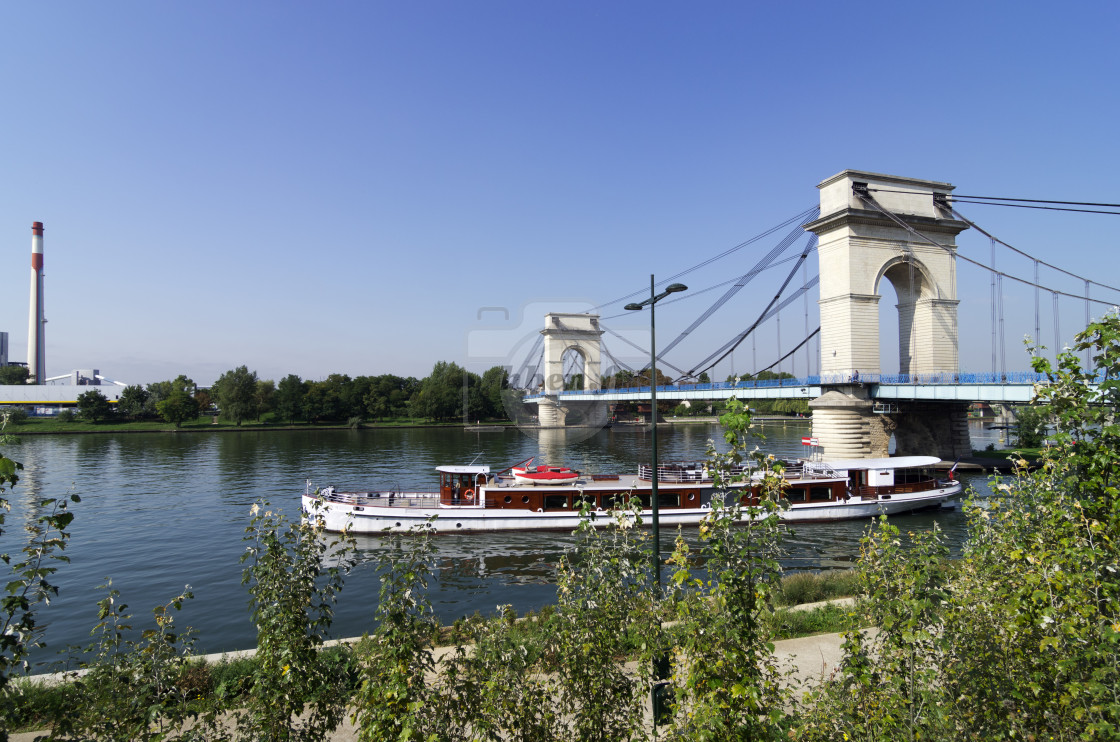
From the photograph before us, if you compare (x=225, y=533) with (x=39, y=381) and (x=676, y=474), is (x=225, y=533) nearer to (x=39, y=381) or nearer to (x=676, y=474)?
(x=676, y=474)

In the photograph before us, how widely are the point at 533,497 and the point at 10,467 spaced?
2183cm

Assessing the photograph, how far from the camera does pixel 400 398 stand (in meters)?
94.2

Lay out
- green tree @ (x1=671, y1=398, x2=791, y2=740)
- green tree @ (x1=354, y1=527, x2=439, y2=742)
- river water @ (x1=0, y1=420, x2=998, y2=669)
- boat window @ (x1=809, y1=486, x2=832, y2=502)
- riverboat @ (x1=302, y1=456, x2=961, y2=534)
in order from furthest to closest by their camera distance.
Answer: boat window @ (x1=809, y1=486, x2=832, y2=502), riverboat @ (x1=302, y1=456, x2=961, y2=534), river water @ (x1=0, y1=420, x2=998, y2=669), green tree @ (x1=354, y1=527, x2=439, y2=742), green tree @ (x1=671, y1=398, x2=791, y2=740)

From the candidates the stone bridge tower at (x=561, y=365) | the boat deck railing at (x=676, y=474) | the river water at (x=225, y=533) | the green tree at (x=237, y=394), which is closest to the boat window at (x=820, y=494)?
the river water at (x=225, y=533)

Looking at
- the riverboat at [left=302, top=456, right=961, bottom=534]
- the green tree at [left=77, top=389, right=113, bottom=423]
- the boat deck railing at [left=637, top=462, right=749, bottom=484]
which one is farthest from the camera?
the green tree at [left=77, top=389, right=113, bottom=423]

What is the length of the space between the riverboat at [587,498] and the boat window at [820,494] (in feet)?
0.14

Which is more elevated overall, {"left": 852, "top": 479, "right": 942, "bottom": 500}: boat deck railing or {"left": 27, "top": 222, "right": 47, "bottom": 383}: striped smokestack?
{"left": 27, "top": 222, "right": 47, "bottom": 383}: striped smokestack

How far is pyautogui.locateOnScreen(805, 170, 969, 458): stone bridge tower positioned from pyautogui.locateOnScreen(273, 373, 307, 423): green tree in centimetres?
7256

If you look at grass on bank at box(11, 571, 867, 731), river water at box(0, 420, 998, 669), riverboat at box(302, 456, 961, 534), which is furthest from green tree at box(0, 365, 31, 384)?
grass on bank at box(11, 571, 867, 731)

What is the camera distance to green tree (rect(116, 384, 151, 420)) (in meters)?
77.4

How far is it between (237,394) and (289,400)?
7.33 meters

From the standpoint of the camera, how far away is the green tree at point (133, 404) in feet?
254

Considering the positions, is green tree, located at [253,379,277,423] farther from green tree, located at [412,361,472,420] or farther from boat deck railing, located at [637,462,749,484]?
boat deck railing, located at [637,462,749,484]

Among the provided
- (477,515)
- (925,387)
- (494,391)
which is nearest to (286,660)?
(477,515)
